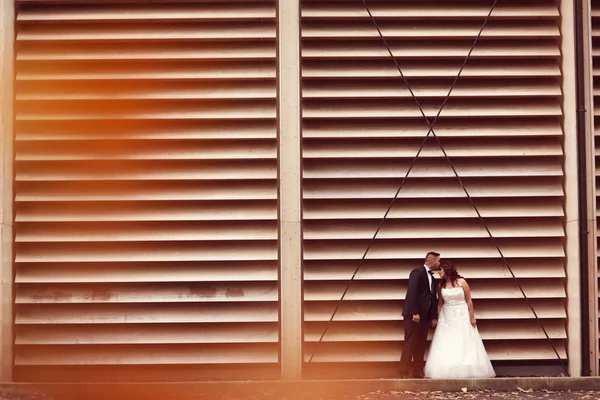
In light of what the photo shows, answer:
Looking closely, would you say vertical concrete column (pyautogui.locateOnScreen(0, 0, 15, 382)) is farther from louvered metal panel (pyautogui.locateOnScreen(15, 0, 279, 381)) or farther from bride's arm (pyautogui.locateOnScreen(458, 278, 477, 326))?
bride's arm (pyautogui.locateOnScreen(458, 278, 477, 326))

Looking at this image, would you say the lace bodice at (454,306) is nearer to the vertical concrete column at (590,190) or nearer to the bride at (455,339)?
the bride at (455,339)

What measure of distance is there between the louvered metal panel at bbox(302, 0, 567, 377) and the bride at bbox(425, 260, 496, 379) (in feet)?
1.02

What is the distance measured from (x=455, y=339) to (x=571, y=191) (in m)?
2.44

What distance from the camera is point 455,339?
9.68 metres

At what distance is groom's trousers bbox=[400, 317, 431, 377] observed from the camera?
977 centimetres

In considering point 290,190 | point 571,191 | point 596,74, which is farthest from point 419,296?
point 596,74

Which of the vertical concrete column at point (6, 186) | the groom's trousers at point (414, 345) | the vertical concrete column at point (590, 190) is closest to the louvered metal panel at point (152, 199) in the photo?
the vertical concrete column at point (6, 186)

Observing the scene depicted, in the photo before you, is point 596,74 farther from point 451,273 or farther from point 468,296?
point 468,296

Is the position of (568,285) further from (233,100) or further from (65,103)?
(65,103)

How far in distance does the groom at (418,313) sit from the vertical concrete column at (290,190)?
4.43ft

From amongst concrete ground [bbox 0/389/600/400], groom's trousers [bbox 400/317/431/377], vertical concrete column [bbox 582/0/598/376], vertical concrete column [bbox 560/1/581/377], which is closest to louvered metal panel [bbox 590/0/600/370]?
vertical concrete column [bbox 582/0/598/376]

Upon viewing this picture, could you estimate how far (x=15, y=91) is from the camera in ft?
32.8

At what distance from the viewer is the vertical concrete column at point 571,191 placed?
9.88 meters

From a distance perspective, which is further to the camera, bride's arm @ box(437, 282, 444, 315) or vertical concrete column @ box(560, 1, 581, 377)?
bride's arm @ box(437, 282, 444, 315)
